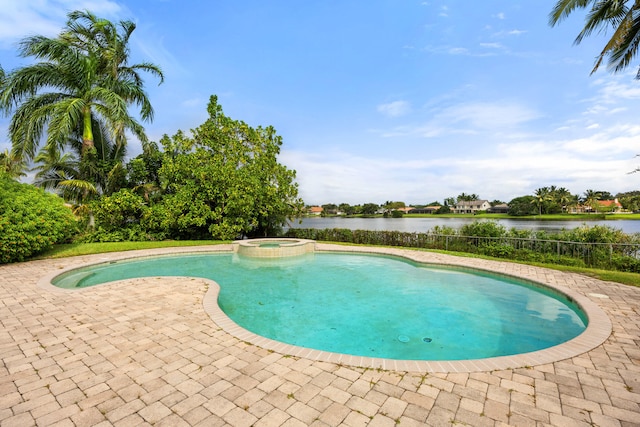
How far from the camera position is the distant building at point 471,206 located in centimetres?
8672

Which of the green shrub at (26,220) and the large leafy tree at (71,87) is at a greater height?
the large leafy tree at (71,87)

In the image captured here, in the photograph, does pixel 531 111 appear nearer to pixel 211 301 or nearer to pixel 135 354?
pixel 211 301

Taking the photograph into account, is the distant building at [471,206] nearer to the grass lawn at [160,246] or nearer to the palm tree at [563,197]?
the palm tree at [563,197]

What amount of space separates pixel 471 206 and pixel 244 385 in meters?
97.8

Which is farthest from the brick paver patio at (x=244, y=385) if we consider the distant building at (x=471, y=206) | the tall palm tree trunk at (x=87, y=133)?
the distant building at (x=471, y=206)

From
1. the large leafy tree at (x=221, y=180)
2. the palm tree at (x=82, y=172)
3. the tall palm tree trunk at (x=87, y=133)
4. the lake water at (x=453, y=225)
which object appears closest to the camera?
the tall palm tree trunk at (x=87, y=133)

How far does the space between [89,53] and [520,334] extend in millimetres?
21343

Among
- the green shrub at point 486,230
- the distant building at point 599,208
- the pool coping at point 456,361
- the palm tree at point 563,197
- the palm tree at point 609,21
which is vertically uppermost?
the palm tree at point 609,21

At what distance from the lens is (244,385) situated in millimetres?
2938

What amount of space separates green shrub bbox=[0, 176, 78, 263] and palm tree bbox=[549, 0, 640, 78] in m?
18.5

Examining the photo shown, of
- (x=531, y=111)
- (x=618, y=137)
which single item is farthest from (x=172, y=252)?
(x=618, y=137)

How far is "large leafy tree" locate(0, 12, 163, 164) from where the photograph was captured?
43.4 feet

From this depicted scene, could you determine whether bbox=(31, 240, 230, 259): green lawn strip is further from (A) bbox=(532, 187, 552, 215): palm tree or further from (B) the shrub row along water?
(A) bbox=(532, 187, 552, 215): palm tree

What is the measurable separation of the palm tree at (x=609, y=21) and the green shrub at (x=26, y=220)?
60.7ft
